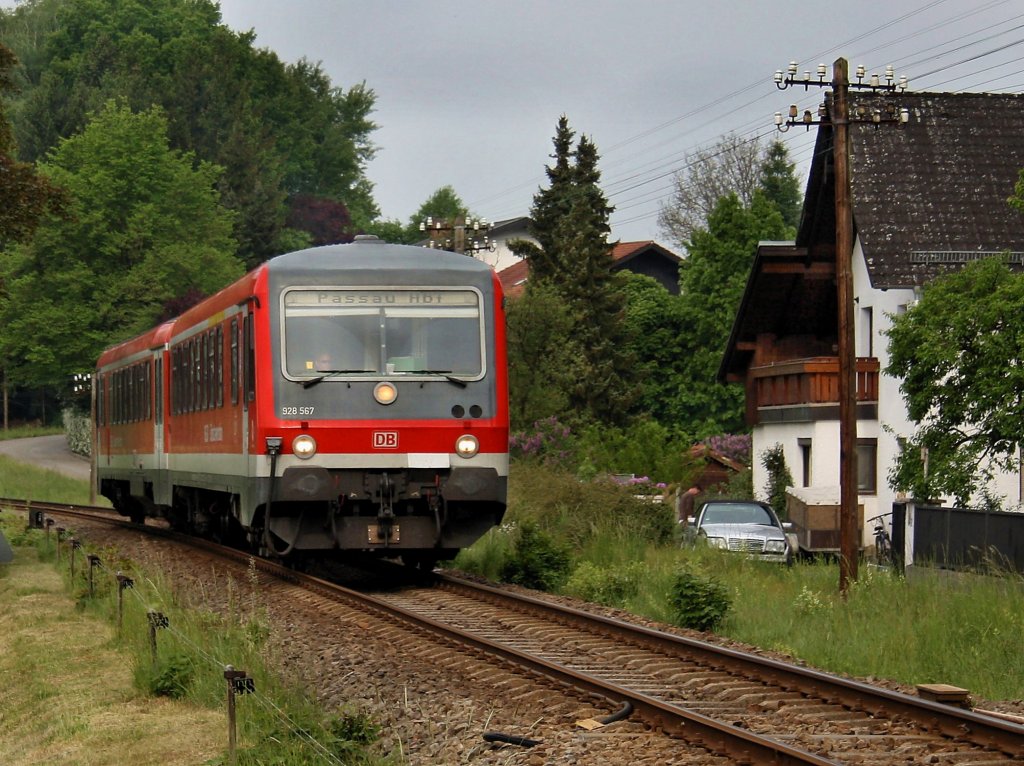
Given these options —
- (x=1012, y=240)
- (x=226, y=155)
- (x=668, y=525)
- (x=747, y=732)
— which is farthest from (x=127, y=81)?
(x=747, y=732)

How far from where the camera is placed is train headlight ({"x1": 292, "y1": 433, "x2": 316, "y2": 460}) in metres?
16.1

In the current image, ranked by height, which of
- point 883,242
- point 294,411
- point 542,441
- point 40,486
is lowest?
point 40,486

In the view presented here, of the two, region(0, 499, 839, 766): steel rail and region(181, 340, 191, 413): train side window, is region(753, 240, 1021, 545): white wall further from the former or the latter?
region(0, 499, 839, 766): steel rail

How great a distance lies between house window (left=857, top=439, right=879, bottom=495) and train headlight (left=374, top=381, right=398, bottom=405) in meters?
22.8

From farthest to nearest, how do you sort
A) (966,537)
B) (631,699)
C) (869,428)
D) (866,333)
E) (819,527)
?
(866,333) < (869,428) < (819,527) < (966,537) < (631,699)

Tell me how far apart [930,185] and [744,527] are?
1295cm

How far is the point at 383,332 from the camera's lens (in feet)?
54.4

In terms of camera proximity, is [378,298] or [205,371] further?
[205,371]

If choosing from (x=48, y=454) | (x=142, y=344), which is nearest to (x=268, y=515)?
(x=142, y=344)

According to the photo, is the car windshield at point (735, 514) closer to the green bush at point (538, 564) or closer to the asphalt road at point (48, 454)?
the green bush at point (538, 564)

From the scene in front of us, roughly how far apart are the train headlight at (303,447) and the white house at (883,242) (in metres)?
21.9

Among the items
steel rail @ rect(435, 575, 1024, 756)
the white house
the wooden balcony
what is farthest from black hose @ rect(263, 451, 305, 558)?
the wooden balcony

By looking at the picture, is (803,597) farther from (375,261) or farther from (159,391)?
(159,391)

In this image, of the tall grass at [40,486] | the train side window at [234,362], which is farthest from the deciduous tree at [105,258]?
the train side window at [234,362]
